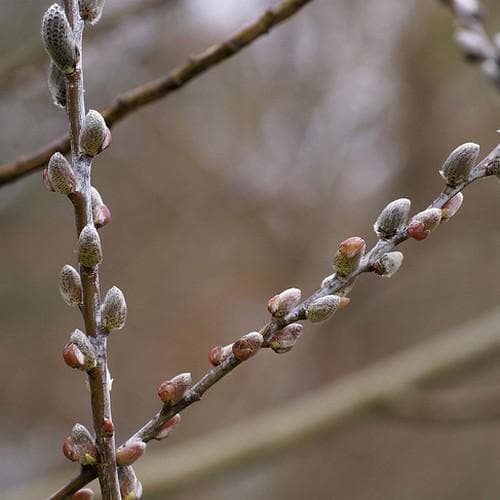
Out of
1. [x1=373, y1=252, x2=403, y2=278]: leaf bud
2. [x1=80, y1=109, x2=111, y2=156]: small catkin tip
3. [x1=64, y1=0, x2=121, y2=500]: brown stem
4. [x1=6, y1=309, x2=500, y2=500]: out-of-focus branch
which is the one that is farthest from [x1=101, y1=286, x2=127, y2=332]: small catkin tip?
[x1=6, y1=309, x2=500, y2=500]: out-of-focus branch

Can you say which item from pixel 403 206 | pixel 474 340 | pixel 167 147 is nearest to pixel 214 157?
pixel 167 147

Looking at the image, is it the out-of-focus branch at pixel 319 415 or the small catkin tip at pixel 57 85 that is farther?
the out-of-focus branch at pixel 319 415

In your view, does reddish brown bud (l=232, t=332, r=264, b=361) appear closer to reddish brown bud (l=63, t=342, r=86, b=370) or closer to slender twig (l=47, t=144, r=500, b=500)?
slender twig (l=47, t=144, r=500, b=500)

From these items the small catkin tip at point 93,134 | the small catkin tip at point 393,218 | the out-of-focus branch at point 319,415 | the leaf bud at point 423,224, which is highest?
the out-of-focus branch at point 319,415

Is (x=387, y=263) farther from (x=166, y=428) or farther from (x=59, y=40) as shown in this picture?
(x=59, y=40)

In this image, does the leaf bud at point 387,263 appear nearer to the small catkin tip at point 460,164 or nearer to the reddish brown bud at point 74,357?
the small catkin tip at point 460,164

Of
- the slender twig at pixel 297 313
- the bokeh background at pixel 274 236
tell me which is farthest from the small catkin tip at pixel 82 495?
the bokeh background at pixel 274 236
